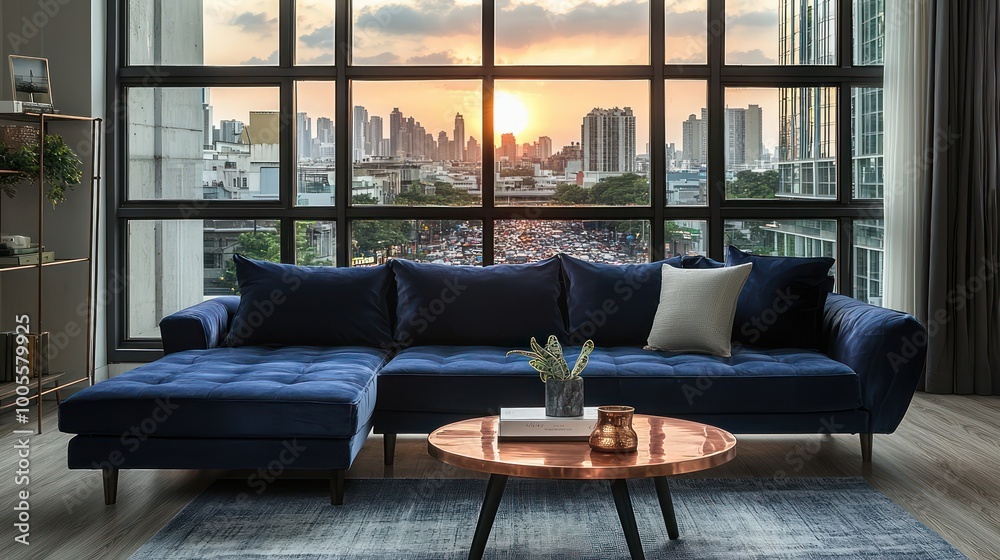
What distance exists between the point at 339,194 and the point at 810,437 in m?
3.01

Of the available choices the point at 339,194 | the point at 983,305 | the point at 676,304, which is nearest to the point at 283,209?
the point at 339,194

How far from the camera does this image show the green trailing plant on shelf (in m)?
4.64

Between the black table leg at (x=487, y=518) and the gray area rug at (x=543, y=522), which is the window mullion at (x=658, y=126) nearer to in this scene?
the gray area rug at (x=543, y=522)

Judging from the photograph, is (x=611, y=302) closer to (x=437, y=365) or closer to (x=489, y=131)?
(x=437, y=365)

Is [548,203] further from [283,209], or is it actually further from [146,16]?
[146,16]

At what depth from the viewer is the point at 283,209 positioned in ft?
18.2

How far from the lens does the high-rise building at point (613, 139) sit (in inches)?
219

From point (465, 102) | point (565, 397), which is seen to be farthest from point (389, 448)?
point (465, 102)

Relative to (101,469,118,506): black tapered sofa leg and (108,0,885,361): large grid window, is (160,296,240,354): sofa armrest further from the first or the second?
(108,0,885,361): large grid window

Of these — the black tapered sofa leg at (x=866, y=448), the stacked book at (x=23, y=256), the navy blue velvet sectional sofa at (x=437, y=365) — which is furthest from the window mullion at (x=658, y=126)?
the stacked book at (x=23, y=256)

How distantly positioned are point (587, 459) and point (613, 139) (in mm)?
3238

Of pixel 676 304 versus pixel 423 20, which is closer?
pixel 676 304

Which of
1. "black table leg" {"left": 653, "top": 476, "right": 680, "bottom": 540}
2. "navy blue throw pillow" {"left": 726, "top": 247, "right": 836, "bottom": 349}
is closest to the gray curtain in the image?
"navy blue throw pillow" {"left": 726, "top": 247, "right": 836, "bottom": 349}

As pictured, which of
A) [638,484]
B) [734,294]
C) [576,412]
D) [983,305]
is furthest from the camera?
[983,305]
